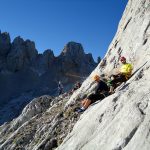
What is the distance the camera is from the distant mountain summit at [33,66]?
452ft

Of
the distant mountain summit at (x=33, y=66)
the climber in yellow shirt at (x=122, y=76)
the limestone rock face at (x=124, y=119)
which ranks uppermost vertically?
the distant mountain summit at (x=33, y=66)

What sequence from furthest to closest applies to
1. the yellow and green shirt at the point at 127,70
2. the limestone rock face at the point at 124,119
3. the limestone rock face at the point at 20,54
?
1. the limestone rock face at the point at 20,54
2. the yellow and green shirt at the point at 127,70
3. the limestone rock face at the point at 124,119

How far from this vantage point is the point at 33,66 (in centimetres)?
14400

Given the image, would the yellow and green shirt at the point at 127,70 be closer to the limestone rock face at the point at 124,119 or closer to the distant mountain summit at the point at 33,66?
the limestone rock face at the point at 124,119

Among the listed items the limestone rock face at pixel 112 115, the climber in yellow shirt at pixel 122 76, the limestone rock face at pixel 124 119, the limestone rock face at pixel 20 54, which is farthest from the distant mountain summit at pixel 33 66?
the limestone rock face at pixel 124 119

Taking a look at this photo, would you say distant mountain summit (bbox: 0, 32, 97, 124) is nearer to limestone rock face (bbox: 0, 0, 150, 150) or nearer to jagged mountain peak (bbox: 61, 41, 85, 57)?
jagged mountain peak (bbox: 61, 41, 85, 57)

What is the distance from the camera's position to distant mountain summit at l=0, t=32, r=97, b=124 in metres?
138

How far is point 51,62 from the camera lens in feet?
471

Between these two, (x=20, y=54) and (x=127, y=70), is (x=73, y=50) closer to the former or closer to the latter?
(x=20, y=54)

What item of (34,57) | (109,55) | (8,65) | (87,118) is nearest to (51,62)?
(34,57)

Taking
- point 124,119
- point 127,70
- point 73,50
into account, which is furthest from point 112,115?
point 73,50

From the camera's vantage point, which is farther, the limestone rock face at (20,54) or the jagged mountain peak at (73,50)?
the jagged mountain peak at (73,50)

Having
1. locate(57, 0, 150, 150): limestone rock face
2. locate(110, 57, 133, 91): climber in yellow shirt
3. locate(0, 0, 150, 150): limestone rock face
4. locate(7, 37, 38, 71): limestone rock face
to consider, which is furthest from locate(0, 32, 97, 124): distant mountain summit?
locate(57, 0, 150, 150): limestone rock face

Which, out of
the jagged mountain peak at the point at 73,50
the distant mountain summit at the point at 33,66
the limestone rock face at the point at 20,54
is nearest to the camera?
the distant mountain summit at the point at 33,66
